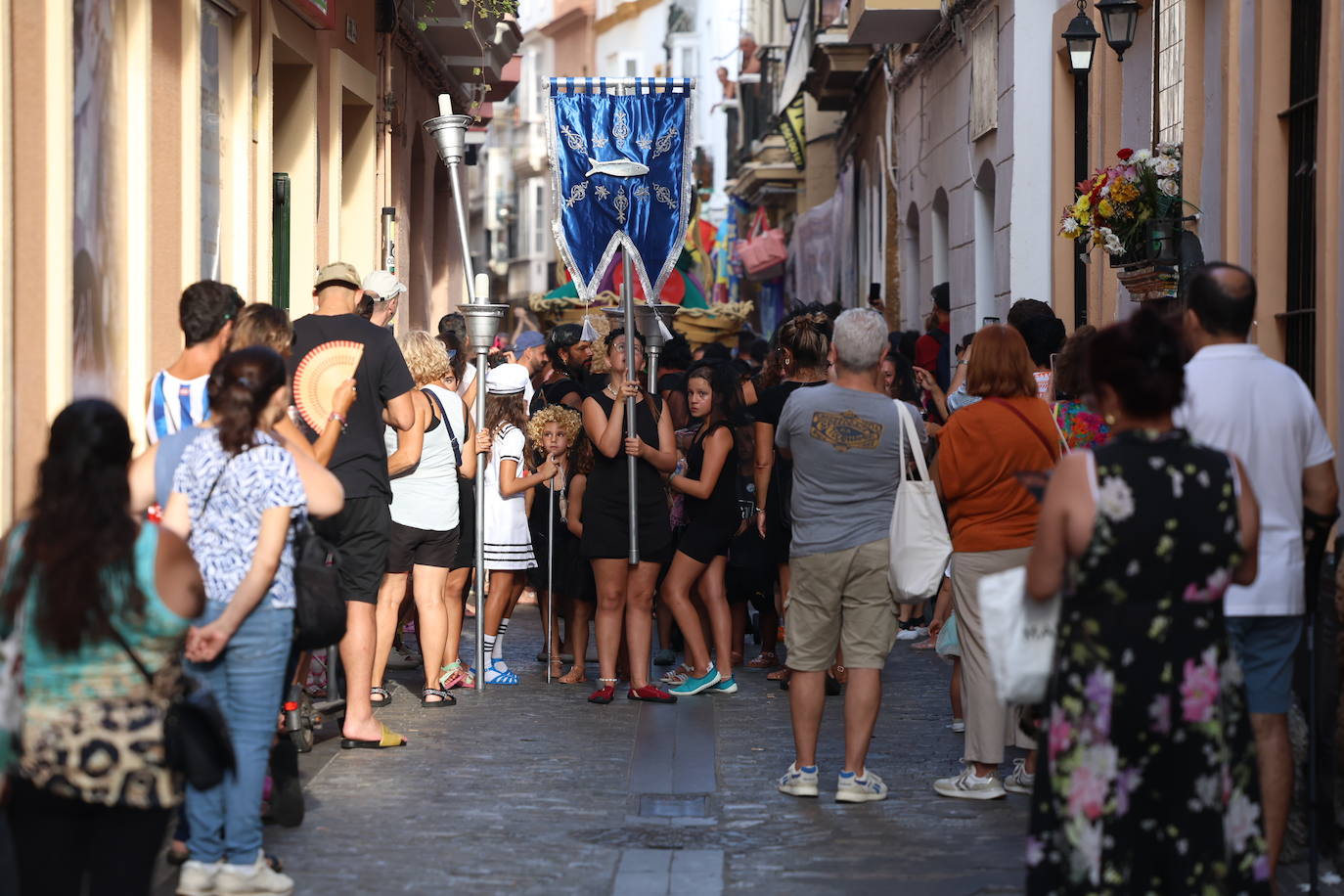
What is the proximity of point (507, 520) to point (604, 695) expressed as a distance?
52.1 inches

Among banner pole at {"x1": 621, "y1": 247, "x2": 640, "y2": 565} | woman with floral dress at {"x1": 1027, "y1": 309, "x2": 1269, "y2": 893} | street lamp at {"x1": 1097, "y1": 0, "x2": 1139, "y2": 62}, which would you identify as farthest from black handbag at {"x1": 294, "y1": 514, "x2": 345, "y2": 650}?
street lamp at {"x1": 1097, "y1": 0, "x2": 1139, "y2": 62}

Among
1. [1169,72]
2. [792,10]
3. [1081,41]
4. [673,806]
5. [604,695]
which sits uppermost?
[792,10]

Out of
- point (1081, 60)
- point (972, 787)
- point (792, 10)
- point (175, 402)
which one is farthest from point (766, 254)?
point (175, 402)

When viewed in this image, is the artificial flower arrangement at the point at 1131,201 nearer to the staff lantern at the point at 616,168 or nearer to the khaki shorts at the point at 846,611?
the staff lantern at the point at 616,168

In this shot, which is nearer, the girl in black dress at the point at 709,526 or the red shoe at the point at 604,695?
the red shoe at the point at 604,695

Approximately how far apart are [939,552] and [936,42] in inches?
545

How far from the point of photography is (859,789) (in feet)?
25.7

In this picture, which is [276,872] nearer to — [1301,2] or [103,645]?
[103,645]

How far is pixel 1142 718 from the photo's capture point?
4832mm

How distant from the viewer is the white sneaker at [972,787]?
7863 millimetres

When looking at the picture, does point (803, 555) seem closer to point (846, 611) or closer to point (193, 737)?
point (846, 611)

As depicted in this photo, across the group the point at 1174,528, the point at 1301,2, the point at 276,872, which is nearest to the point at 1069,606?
the point at 1174,528

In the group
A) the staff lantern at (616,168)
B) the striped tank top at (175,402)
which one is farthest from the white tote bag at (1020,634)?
the staff lantern at (616,168)

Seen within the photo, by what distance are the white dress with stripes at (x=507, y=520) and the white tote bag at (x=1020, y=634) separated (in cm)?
627
